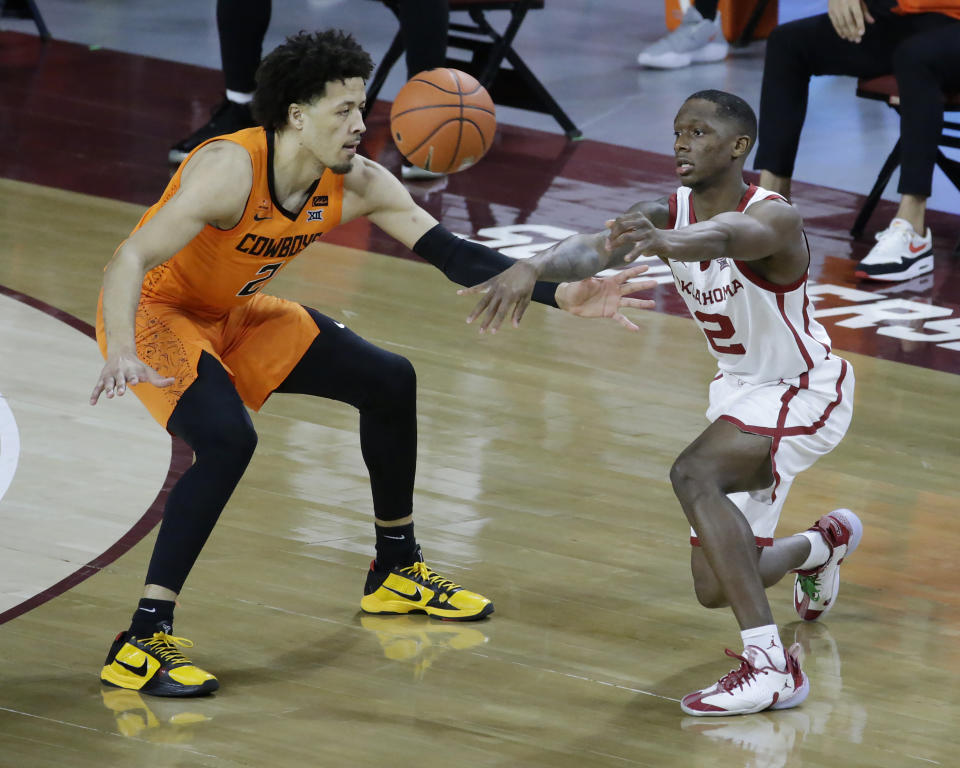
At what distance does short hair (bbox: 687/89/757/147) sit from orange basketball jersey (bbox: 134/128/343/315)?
95cm

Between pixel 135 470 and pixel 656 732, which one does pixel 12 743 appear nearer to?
pixel 656 732

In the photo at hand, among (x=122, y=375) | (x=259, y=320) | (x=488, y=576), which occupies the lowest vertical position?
(x=488, y=576)

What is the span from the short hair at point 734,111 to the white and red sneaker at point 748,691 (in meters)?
1.24

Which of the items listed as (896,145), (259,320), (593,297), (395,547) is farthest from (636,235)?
(896,145)

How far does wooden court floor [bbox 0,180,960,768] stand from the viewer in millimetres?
3668

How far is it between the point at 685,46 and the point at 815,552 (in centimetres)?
835

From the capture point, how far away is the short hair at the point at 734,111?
159 inches

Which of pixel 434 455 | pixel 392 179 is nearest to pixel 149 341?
pixel 392 179

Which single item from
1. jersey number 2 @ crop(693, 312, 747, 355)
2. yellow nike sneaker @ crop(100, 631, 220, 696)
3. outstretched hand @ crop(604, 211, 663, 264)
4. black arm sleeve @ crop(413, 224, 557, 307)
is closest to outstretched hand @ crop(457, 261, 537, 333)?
outstretched hand @ crop(604, 211, 663, 264)

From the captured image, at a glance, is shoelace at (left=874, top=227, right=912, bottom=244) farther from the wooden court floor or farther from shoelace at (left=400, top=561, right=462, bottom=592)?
shoelace at (left=400, top=561, right=462, bottom=592)

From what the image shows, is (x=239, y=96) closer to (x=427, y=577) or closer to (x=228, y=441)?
(x=427, y=577)

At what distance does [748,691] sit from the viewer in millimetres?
3816

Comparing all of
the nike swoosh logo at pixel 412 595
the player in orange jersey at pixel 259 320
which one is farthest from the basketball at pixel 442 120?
the nike swoosh logo at pixel 412 595

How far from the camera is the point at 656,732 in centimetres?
374
